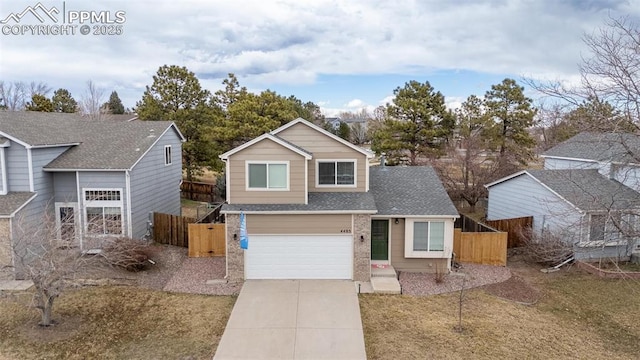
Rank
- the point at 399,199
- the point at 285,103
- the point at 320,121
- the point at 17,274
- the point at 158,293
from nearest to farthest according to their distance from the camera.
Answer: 1. the point at 158,293
2. the point at 17,274
3. the point at 399,199
4. the point at 285,103
5. the point at 320,121

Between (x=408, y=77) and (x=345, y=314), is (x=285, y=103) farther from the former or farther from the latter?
(x=345, y=314)

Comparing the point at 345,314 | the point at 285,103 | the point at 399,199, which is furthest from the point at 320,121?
the point at 345,314

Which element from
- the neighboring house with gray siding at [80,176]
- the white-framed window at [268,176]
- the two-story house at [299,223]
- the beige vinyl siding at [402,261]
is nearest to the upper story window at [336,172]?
the two-story house at [299,223]

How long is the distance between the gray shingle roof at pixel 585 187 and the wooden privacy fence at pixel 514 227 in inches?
84.0

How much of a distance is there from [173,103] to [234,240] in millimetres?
20446

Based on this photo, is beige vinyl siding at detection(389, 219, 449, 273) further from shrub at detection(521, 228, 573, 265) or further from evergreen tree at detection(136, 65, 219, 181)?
evergreen tree at detection(136, 65, 219, 181)

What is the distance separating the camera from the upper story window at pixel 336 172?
53.3ft

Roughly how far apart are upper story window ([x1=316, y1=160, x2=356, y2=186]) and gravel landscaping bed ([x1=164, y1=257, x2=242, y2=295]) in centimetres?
518

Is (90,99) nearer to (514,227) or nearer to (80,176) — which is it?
(80,176)

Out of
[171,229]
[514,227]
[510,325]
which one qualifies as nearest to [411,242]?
[510,325]

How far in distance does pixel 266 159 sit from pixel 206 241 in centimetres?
524

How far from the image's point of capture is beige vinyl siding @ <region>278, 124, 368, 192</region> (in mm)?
16172

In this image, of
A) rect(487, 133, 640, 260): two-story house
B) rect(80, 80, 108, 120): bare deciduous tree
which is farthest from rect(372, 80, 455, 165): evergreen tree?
rect(80, 80, 108, 120): bare deciduous tree

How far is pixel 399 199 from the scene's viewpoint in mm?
16750
